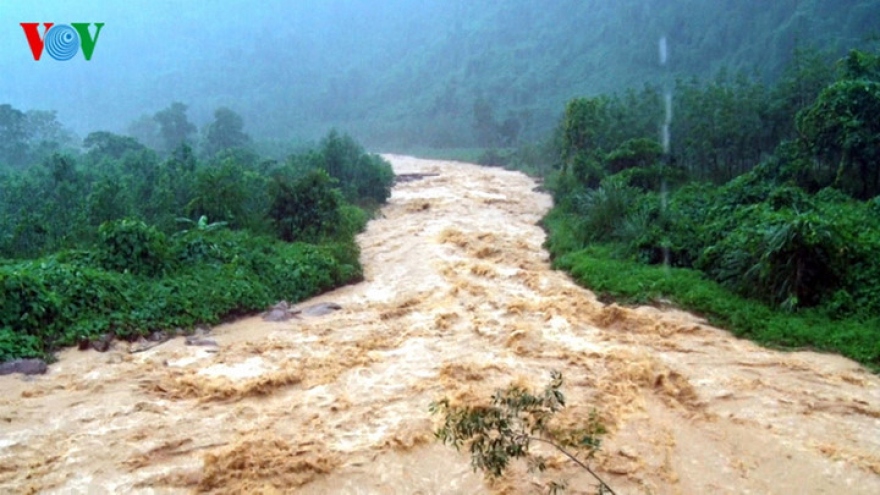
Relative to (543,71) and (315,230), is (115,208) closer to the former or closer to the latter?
(315,230)

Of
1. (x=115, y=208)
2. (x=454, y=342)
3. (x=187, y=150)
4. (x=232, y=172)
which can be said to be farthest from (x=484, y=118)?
(x=454, y=342)

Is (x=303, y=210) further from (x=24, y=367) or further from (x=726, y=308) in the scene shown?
(x=726, y=308)

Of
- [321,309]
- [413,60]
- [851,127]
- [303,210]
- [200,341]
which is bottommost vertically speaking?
[321,309]

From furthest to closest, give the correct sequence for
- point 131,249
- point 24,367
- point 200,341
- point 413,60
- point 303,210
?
1. point 413,60
2. point 303,210
3. point 131,249
4. point 200,341
5. point 24,367

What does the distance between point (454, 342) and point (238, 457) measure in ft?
12.0

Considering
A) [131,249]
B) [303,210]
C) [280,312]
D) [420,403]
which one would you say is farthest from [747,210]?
[131,249]

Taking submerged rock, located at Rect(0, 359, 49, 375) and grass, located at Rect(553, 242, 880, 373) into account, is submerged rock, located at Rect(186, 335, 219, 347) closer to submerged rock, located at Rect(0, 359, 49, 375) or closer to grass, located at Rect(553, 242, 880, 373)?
submerged rock, located at Rect(0, 359, 49, 375)

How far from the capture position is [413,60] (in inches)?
3024

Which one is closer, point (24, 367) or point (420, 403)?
point (420, 403)

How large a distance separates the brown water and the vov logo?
4336 mm

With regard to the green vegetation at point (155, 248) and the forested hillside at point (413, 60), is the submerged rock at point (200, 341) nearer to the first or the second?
the green vegetation at point (155, 248)

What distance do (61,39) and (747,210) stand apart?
1155 cm

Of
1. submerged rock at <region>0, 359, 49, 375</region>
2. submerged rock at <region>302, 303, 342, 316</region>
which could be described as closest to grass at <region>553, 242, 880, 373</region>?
submerged rock at <region>302, 303, 342, 316</region>

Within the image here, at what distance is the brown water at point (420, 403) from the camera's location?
5.71 meters
